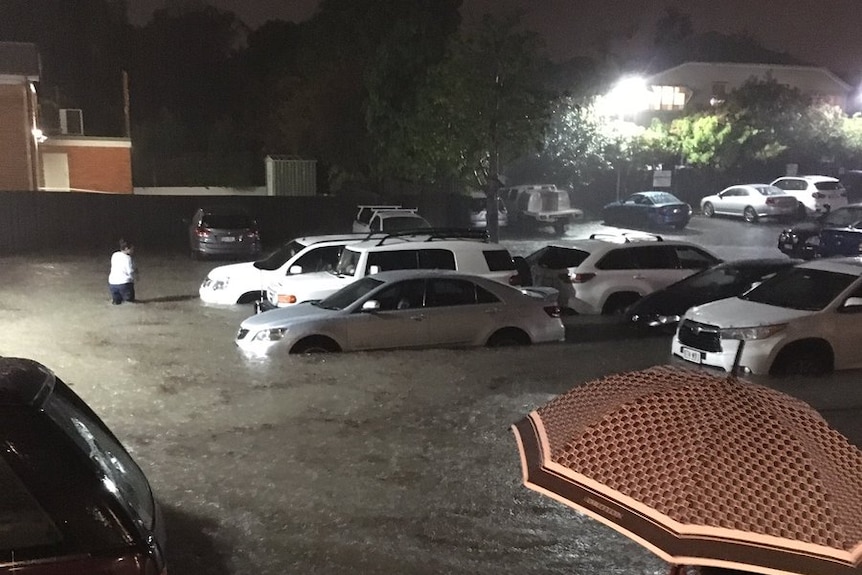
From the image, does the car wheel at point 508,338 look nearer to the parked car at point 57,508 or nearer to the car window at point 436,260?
the car window at point 436,260

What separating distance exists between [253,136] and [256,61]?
663cm

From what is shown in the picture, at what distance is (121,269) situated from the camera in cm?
1648

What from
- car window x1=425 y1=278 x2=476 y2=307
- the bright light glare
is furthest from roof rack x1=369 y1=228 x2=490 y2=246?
the bright light glare

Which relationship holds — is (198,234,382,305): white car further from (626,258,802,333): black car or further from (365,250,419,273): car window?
(626,258,802,333): black car

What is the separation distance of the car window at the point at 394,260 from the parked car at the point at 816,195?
2527 centimetres

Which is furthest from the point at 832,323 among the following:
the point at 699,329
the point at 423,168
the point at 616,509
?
the point at 423,168

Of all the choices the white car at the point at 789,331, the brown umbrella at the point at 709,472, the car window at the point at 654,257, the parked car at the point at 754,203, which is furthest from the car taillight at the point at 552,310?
the parked car at the point at 754,203

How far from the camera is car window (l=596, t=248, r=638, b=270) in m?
15.4

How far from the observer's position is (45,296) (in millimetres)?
17750

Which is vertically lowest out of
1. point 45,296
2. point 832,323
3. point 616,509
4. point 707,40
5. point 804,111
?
point 45,296

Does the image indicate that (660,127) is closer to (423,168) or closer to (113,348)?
(423,168)

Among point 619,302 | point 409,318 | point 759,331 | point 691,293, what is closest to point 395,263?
point 409,318

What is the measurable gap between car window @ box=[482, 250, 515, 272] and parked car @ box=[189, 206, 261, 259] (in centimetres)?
1116

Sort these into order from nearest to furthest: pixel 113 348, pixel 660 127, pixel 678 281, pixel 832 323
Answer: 1. pixel 832 323
2. pixel 113 348
3. pixel 678 281
4. pixel 660 127
